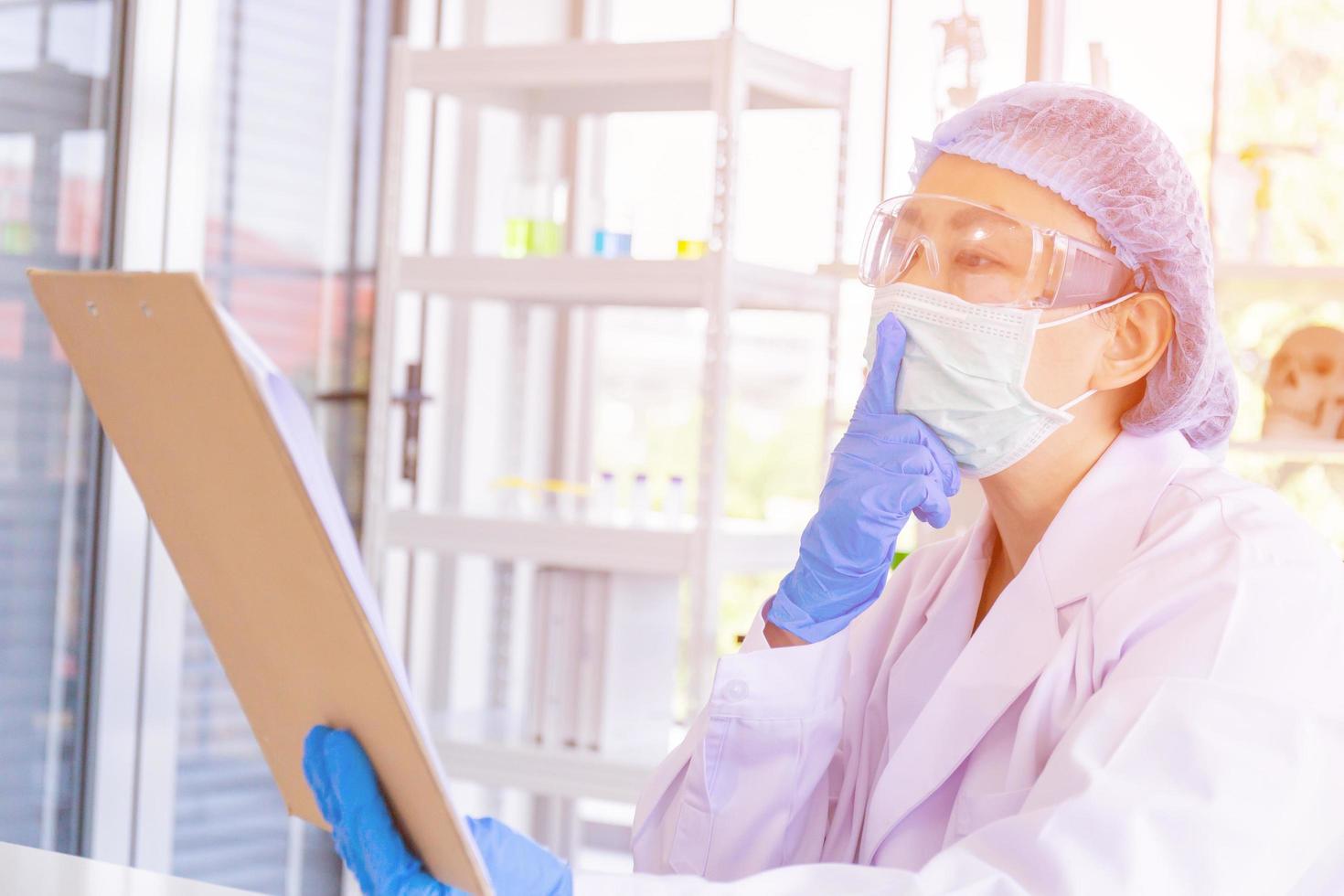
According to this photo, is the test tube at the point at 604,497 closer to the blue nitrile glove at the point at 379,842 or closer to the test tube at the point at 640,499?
the test tube at the point at 640,499

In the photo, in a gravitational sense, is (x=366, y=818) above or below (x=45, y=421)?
below

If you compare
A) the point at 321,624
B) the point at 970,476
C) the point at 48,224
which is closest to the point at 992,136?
the point at 970,476

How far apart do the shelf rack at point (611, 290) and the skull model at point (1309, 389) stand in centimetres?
75

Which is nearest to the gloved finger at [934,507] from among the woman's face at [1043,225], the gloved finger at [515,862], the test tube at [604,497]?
the woman's face at [1043,225]

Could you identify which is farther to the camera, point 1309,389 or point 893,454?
point 1309,389

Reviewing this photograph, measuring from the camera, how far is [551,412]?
333cm

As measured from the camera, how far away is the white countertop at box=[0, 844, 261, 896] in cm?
116

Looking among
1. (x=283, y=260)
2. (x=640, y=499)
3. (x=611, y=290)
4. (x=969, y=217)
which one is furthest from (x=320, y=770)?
(x=283, y=260)

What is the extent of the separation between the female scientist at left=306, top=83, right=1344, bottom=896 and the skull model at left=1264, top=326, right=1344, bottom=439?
103 centimetres

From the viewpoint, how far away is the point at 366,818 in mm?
912

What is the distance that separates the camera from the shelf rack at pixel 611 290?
2.42 metres

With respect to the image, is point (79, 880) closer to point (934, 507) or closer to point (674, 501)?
point (934, 507)

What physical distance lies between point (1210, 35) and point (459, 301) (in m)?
1.63

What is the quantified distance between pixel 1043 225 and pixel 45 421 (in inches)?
68.7
